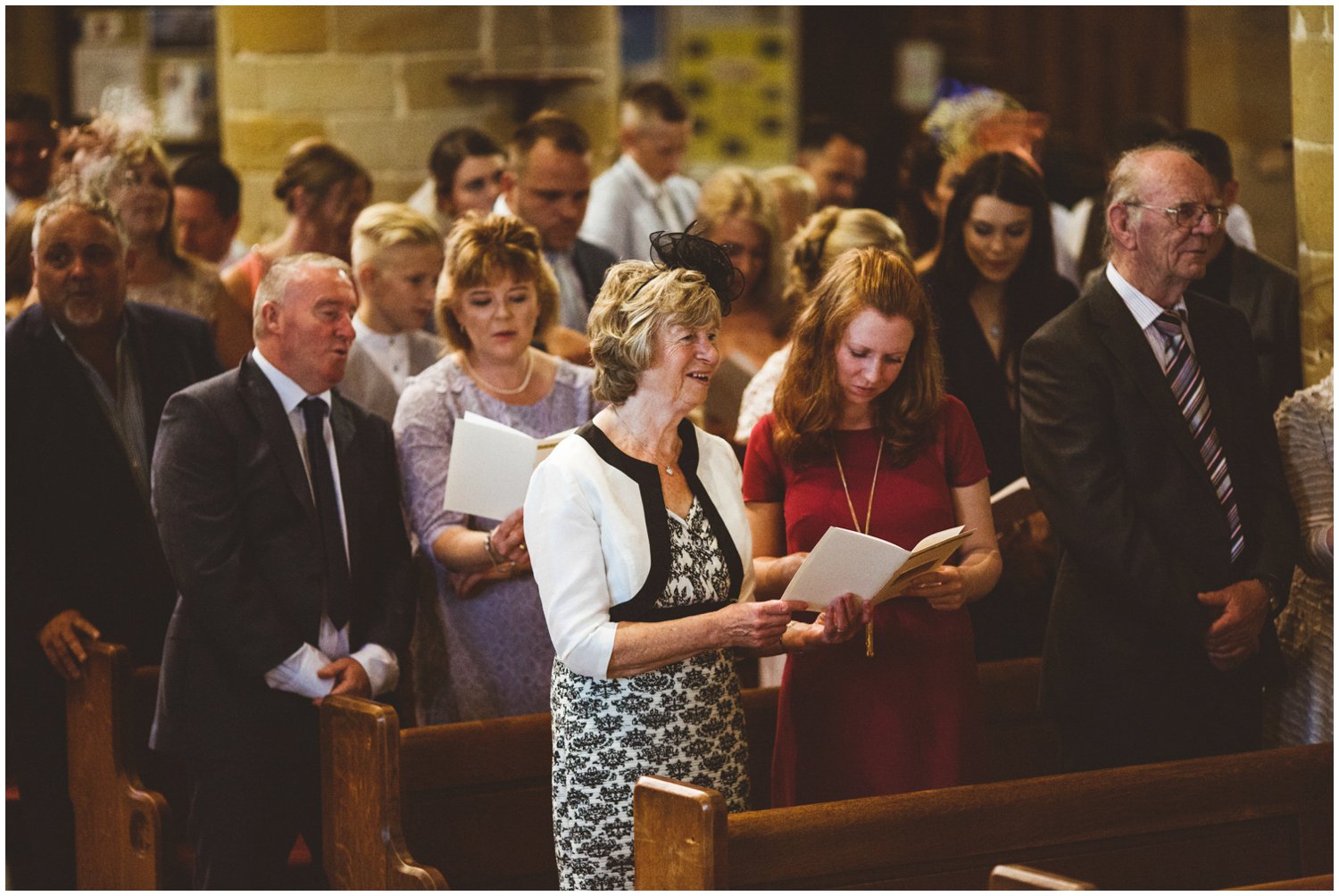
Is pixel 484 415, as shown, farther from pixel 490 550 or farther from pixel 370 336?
pixel 370 336

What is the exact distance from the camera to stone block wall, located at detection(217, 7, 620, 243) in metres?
7.24

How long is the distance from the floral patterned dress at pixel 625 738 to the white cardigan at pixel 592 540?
6cm

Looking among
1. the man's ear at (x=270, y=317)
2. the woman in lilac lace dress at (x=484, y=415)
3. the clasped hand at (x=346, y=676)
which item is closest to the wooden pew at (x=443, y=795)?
the clasped hand at (x=346, y=676)

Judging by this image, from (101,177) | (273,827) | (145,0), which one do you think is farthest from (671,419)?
(145,0)

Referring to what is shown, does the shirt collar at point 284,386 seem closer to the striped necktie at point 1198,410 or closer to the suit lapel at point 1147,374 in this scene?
the suit lapel at point 1147,374

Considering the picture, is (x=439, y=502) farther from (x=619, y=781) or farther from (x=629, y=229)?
(x=629, y=229)

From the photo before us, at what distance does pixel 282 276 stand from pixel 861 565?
56.2 inches

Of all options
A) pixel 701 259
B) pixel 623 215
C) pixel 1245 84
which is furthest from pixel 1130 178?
pixel 1245 84

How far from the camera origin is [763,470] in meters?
3.36

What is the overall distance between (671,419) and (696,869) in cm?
74

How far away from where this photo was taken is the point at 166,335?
4.22 m

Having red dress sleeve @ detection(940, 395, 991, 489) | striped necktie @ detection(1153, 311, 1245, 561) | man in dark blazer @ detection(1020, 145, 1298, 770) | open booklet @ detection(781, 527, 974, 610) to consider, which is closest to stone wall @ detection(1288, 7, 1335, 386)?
man in dark blazer @ detection(1020, 145, 1298, 770)

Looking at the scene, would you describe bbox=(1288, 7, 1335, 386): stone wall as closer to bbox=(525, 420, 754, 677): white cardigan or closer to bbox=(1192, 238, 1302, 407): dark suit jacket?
bbox=(1192, 238, 1302, 407): dark suit jacket

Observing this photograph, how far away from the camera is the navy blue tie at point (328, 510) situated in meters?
3.59
